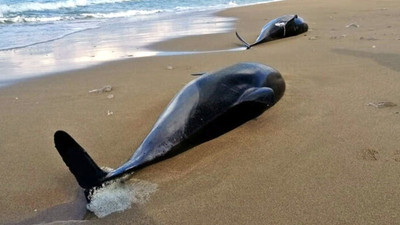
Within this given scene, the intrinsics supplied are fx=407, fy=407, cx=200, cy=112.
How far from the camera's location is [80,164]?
81.8 inches

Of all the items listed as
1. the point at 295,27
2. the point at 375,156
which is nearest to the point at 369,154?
the point at 375,156

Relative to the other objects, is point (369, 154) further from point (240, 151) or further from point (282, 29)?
point (282, 29)

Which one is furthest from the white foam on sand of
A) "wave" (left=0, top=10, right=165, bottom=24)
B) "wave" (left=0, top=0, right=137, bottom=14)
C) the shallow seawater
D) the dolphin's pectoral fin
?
"wave" (left=0, top=0, right=137, bottom=14)

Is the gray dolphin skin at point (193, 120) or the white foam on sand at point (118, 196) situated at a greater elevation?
the gray dolphin skin at point (193, 120)

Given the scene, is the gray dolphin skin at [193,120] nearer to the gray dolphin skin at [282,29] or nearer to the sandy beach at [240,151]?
the sandy beach at [240,151]

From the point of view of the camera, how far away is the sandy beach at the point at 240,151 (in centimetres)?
197

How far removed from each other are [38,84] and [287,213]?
3924 mm

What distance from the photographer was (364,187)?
2.04 m

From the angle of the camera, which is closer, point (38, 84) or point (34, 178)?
point (34, 178)

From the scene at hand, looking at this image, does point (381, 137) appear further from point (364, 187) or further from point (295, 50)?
point (295, 50)

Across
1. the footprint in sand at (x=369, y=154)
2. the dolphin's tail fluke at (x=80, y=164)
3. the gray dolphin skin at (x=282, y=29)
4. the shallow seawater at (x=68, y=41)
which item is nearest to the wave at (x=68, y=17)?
the shallow seawater at (x=68, y=41)

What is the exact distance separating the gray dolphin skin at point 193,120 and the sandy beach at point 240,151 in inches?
4.0

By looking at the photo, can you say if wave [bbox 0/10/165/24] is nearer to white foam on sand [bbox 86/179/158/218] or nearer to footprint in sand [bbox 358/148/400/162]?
white foam on sand [bbox 86/179/158/218]

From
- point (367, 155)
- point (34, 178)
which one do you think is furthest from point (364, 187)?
point (34, 178)
